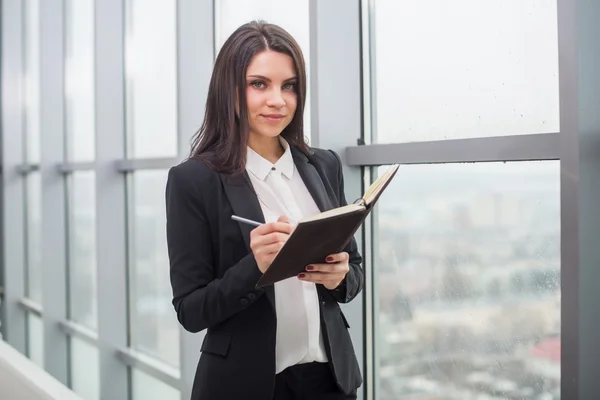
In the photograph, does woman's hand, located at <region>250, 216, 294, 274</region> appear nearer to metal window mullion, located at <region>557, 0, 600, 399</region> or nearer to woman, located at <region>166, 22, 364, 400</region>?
woman, located at <region>166, 22, 364, 400</region>

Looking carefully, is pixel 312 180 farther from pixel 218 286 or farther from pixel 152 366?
pixel 152 366

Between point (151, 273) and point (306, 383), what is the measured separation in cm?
291

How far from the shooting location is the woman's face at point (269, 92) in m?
1.65

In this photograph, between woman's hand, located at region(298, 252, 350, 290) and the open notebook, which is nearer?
the open notebook

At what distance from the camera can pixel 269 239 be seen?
4.65 feet

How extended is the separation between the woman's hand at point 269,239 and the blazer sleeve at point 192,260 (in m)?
0.10

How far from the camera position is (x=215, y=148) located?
1.68m

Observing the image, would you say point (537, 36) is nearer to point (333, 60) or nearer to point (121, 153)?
point (333, 60)

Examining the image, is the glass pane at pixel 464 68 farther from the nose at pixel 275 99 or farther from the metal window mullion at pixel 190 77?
the metal window mullion at pixel 190 77

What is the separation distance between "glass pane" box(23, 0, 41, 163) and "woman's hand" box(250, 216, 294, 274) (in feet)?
18.9

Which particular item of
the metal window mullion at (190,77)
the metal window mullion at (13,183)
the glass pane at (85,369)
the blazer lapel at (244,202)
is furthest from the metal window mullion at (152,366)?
the metal window mullion at (13,183)

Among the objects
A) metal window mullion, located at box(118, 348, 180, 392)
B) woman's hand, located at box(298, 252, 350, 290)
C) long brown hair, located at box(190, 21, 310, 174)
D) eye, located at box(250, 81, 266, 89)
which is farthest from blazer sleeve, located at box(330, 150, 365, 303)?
metal window mullion, located at box(118, 348, 180, 392)

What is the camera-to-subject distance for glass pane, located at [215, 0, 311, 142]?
287 cm

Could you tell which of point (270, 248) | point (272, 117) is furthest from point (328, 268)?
point (272, 117)
